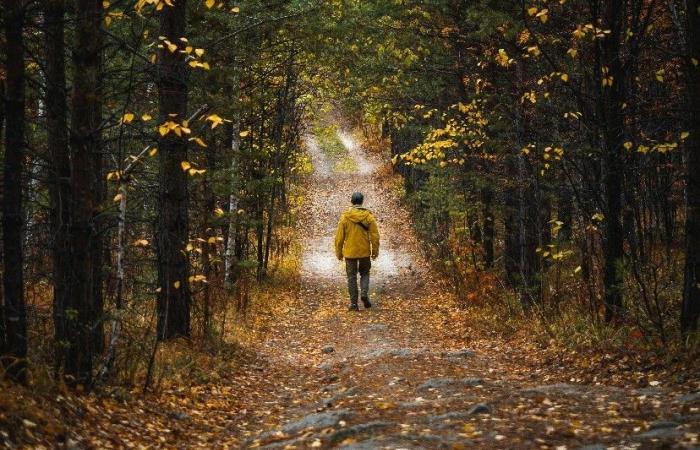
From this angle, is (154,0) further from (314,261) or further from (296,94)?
(314,261)

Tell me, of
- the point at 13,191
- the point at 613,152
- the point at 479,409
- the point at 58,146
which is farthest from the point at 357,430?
the point at 613,152

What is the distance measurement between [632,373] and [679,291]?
11.6ft

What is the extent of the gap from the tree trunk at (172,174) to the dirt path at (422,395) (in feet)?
6.73

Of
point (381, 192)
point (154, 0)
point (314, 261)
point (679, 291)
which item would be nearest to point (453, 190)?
point (679, 291)

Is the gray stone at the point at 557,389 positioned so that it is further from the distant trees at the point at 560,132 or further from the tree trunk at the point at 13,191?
the tree trunk at the point at 13,191

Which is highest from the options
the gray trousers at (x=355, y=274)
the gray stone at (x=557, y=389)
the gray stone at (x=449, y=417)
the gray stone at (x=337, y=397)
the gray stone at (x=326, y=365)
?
the gray trousers at (x=355, y=274)

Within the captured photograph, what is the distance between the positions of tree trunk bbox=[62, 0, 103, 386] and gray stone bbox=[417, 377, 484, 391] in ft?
13.0

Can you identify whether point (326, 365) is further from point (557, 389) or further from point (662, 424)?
point (662, 424)

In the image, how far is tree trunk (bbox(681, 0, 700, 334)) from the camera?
7.69 m

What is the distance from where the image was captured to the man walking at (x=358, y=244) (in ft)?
49.7

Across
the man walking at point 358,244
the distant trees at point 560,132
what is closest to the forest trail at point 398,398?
the man walking at point 358,244

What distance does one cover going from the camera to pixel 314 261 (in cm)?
2262

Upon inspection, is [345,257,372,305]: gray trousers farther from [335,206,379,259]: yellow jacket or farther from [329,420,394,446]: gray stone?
Result: [329,420,394,446]: gray stone

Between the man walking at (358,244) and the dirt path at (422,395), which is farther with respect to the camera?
the man walking at (358,244)
